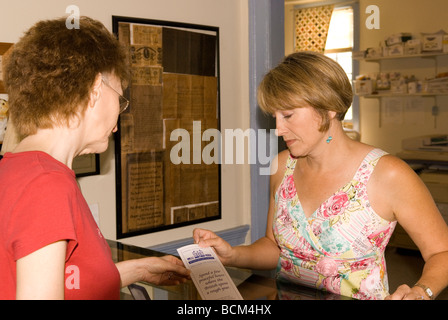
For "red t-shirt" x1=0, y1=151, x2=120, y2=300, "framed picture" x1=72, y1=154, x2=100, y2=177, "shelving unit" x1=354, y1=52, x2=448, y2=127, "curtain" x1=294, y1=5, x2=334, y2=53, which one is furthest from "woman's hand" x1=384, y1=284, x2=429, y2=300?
"curtain" x1=294, y1=5, x2=334, y2=53

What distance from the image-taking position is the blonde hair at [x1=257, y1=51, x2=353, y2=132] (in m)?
1.87

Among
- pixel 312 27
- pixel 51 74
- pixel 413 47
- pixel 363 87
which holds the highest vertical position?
pixel 312 27

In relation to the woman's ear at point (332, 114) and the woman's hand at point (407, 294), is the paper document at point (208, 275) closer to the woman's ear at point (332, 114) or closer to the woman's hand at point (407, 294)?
the woman's hand at point (407, 294)

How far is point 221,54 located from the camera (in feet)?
9.53

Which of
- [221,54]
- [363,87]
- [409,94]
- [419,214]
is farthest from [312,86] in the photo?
[363,87]

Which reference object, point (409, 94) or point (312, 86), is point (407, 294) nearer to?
point (312, 86)

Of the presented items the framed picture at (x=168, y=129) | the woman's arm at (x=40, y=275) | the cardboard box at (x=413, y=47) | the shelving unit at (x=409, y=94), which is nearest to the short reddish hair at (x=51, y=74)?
the woman's arm at (x=40, y=275)

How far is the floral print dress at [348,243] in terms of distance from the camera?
6.09 ft

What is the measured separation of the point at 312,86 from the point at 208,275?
29.8 inches

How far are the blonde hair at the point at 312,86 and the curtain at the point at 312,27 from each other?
5777 millimetres

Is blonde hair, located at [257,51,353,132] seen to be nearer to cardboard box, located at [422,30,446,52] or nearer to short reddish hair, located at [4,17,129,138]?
short reddish hair, located at [4,17,129,138]

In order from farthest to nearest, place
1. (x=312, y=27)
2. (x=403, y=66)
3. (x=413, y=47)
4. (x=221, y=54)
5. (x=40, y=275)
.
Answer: (x=312, y=27) → (x=403, y=66) → (x=413, y=47) → (x=221, y=54) → (x=40, y=275)

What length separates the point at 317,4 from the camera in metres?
7.52
